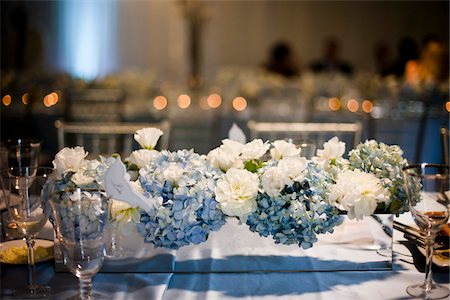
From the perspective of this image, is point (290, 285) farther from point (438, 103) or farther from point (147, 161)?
point (438, 103)

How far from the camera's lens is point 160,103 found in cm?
488

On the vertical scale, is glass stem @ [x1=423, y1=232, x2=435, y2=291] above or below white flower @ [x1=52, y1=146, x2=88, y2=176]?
below

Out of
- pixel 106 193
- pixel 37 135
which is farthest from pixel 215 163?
pixel 37 135

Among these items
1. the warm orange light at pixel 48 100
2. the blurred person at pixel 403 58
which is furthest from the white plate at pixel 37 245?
the blurred person at pixel 403 58

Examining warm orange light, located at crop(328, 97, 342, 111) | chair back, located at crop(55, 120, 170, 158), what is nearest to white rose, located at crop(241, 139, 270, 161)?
chair back, located at crop(55, 120, 170, 158)

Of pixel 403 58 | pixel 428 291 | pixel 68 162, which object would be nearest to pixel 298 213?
pixel 428 291

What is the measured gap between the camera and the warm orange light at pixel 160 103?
15.8 feet

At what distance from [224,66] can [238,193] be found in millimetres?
8886

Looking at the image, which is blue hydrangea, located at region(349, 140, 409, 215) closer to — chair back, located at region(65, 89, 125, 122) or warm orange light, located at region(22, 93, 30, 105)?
chair back, located at region(65, 89, 125, 122)

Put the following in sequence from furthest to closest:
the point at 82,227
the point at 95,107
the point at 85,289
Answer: the point at 95,107 → the point at 85,289 → the point at 82,227

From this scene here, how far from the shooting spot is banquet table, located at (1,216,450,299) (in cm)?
140

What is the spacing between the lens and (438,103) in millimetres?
4852

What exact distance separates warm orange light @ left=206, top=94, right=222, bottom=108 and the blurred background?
0.04 metres

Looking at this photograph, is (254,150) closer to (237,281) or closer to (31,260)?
(237,281)
